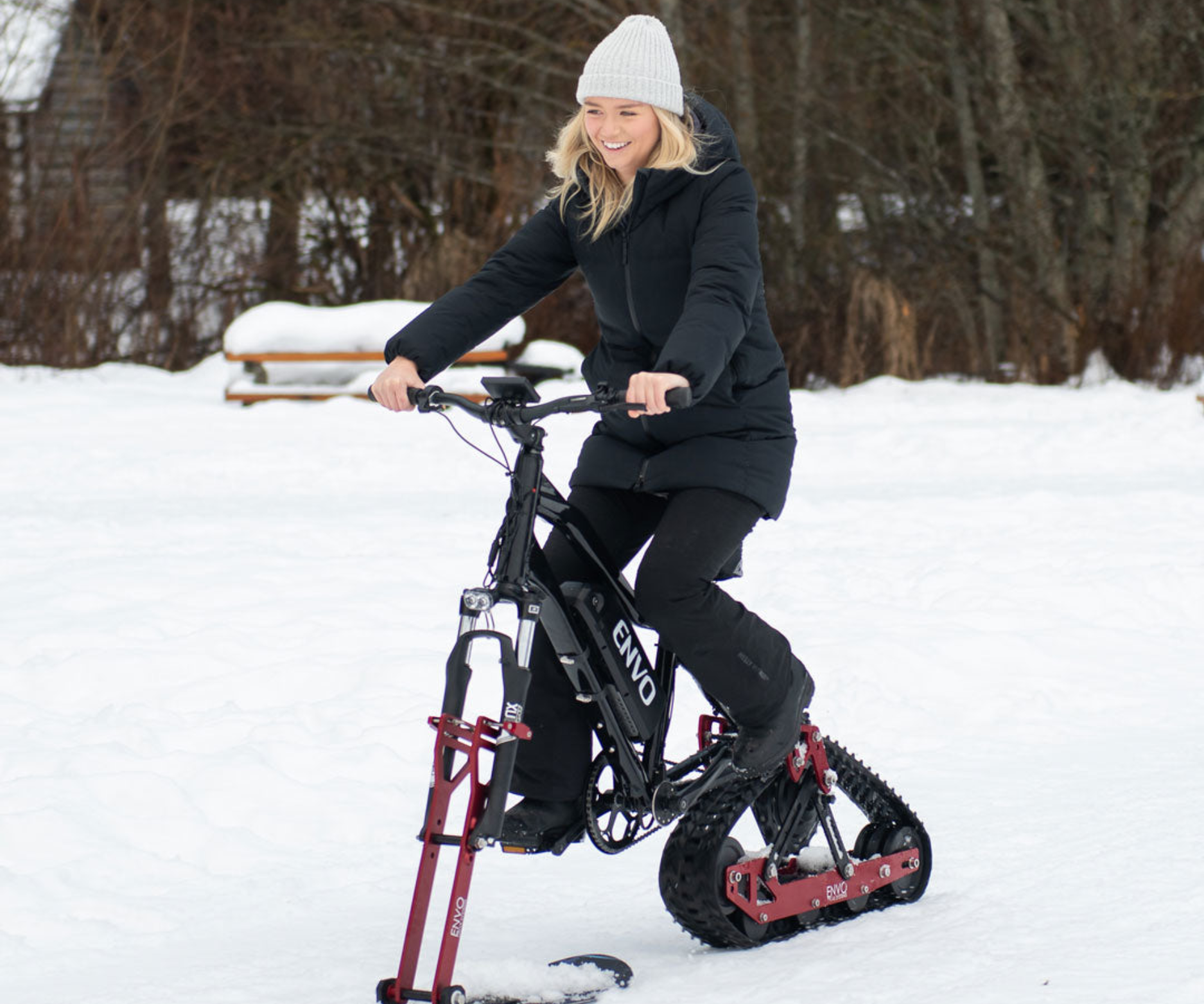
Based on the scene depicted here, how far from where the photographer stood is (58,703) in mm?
5086

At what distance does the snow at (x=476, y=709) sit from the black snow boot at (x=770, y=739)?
15.0 inches

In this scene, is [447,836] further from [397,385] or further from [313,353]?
[313,353]

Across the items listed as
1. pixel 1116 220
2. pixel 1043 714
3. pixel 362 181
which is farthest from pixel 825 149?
pixel 1043 714

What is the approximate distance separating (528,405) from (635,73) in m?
0.72

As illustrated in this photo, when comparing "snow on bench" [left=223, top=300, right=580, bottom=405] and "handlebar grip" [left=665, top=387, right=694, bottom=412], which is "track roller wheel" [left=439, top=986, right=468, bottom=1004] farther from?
"snow on bench" [left=223, top=300, right=580, bottom=405]

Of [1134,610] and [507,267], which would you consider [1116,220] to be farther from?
[507,267]

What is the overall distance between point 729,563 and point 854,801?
0.69 meters

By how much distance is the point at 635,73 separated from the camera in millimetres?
3199

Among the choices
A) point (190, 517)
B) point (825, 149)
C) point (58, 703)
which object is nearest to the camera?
point (58, 703)

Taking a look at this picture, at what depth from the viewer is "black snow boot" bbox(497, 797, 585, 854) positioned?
317 centimetres

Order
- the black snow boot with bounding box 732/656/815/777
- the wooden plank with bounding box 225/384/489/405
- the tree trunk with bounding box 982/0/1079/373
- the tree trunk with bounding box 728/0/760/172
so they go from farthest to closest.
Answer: the tree trunk with bounding box 728/0/760/172 → the tree trunk with bounding box 982/0/1079/373 → the wooden plank with bounding box 225/384/489/405 → the black snow boot with bounding box 732/656/815/777

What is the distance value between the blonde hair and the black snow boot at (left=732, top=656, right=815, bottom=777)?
1016 millimetres

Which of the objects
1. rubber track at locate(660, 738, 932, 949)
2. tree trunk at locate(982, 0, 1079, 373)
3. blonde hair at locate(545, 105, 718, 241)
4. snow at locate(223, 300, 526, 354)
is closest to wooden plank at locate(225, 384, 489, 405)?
snow at locate(223, 300, 526, 354)

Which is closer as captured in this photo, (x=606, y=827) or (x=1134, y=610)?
(x=606, y=827)
